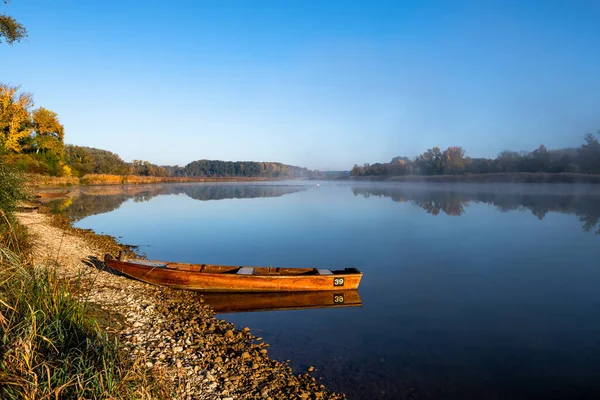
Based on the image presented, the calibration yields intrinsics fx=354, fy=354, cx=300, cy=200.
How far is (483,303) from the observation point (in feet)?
36.2

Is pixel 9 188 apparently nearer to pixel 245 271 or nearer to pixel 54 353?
pixel 245 271

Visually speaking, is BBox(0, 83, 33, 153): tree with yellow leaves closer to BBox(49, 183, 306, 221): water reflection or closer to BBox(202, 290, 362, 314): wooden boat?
BBox(49, 183, 306, 221): water reflection

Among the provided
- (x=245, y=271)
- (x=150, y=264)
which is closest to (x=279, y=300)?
(x=245, y=271)

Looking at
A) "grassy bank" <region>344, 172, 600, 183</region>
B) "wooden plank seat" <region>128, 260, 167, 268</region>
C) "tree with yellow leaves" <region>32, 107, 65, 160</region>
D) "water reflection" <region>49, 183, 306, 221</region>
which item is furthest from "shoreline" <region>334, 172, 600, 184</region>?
"tree with yellow leaves" <region>32, 107, 65, 160</region>

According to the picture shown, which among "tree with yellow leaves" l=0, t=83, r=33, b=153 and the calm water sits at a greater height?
"tree with yellow leaves" l=0, t=83, r=33, b=153

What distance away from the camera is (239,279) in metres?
11.1

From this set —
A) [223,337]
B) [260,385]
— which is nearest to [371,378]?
[260,385]

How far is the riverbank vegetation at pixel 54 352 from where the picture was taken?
12.5 ft

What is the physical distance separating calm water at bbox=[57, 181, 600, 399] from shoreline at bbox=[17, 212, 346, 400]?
0.81 m

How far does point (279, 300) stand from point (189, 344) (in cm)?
428

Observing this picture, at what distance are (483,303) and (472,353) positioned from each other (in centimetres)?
372

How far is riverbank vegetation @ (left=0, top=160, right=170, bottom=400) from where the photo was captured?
382 centimetres

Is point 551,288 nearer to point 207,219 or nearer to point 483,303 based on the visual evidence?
point 483,303

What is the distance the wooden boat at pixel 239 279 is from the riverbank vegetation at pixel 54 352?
568 centimetres
